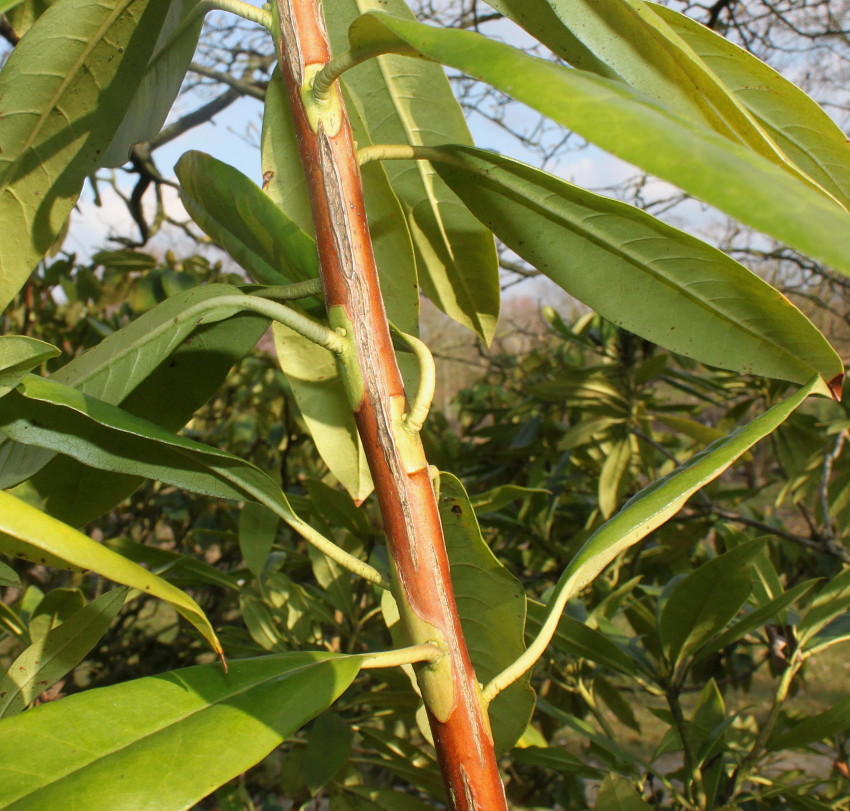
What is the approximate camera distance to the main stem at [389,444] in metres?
0.44

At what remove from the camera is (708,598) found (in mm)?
769

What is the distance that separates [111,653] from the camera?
1.75 m

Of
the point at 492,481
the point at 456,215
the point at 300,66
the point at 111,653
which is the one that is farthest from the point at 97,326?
the point at 300,66

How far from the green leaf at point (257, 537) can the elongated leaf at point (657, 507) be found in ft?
1.83

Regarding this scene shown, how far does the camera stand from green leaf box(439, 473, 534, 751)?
55 centimetres

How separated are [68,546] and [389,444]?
0.58 ft

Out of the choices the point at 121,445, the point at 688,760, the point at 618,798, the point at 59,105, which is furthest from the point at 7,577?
the point at 688,760

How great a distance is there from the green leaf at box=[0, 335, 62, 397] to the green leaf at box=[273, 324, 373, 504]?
21 cm

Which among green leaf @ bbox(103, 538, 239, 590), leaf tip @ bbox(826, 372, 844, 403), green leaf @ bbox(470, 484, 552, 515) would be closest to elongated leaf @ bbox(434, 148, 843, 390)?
leaf tip @ bbox(826, 372, 844, 403)

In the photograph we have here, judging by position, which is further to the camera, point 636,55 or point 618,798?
point 618,798

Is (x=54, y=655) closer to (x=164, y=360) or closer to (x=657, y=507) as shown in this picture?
(x=164, y=360)

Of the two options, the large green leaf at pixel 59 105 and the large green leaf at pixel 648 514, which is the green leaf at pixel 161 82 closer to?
the large green leaf at pixel 59 105

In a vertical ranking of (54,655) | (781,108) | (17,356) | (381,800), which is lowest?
(381,800)

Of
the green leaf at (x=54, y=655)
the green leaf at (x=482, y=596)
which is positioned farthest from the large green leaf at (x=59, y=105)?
the green leaf at (x=482, y=596)
